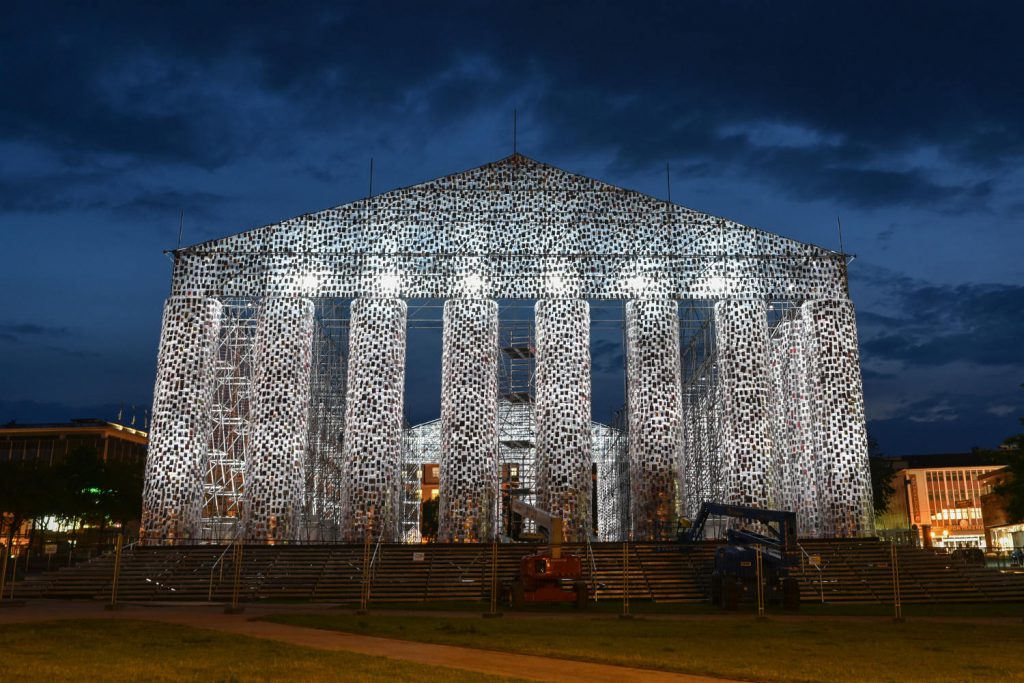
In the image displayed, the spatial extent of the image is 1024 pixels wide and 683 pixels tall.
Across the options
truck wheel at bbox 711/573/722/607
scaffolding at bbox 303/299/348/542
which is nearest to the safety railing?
truck wheel at bbox 711/573/722/607

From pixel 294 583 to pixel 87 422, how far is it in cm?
5088

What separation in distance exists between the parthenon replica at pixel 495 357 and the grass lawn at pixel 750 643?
32.4 feet

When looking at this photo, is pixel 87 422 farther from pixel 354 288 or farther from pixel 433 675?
pixel 433 675

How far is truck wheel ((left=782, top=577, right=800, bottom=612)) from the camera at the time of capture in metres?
15.1

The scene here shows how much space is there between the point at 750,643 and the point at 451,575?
998 centimetres

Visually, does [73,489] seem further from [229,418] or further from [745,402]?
[745,402]

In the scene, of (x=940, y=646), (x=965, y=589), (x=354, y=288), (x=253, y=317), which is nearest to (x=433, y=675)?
(x=940, y=646)

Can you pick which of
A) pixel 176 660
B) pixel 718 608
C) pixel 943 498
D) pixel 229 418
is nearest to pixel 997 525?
pixel 943 498

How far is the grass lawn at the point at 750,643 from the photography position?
7.71 metres

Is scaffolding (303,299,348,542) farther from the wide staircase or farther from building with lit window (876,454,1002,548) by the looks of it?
building with lit window (876,454,1002,548)

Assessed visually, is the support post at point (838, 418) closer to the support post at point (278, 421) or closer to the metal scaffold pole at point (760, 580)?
the metal scaffold pole at point (760, 580)

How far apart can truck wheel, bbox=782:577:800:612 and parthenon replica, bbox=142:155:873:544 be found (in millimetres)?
7557

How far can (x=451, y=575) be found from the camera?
61.6ft

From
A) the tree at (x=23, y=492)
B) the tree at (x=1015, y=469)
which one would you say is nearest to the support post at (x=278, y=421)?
the tree at (x=23, y=492)
